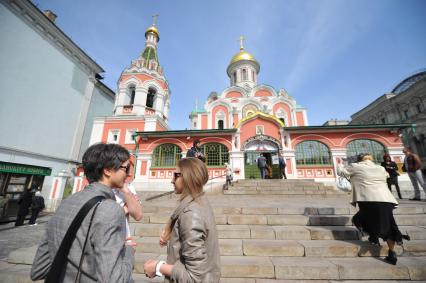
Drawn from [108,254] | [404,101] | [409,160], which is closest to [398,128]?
[409,160]

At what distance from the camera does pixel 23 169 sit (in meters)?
13.1

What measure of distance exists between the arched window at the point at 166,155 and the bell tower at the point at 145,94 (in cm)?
359

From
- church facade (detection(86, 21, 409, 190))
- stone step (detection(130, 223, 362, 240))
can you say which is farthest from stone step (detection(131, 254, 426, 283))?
church facade (detection(86, 21, 409, 190))

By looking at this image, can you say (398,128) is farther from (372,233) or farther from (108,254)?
(108,254)

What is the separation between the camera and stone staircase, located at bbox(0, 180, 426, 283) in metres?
2.75

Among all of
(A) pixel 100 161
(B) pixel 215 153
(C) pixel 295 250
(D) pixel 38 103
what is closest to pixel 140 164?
(B) pixel 215 153

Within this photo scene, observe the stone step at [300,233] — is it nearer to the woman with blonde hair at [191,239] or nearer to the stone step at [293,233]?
the stone step at [293,233]

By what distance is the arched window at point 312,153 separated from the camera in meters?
13.4

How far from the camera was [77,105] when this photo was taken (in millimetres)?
19016

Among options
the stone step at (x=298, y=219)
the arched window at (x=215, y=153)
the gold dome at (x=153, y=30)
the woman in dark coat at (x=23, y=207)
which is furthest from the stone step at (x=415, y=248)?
the gold dome at (x=153, y=30)

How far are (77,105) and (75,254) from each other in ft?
74.0

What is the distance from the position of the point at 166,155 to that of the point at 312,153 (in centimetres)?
1100

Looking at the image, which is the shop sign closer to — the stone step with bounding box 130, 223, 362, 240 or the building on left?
the building on left

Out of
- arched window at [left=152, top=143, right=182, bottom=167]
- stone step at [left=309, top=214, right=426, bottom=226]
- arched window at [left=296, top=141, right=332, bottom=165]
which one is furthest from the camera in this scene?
arched window at [left=152, top=143, right=182, bottom=167]
